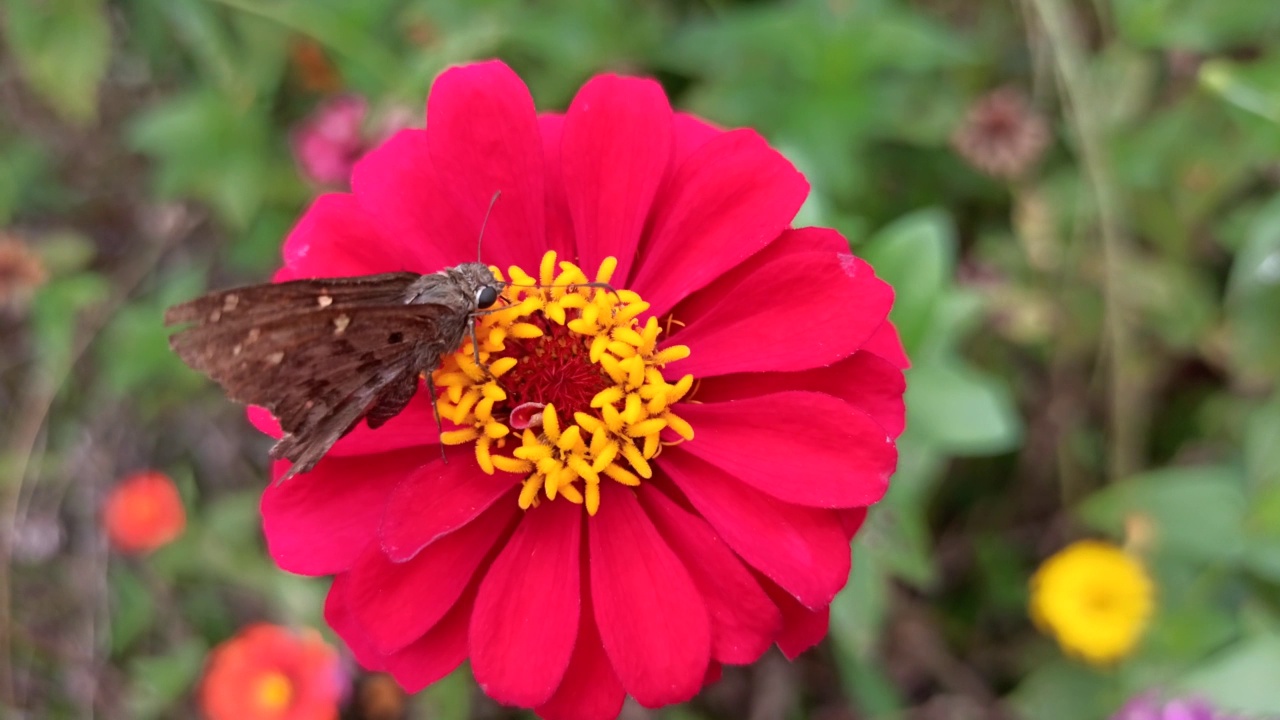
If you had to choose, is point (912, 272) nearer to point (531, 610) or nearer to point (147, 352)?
point (531, 610)

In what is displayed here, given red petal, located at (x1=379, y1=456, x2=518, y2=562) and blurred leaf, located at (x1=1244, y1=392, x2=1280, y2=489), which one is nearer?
red petal, located at (x1=379, y1=456, x2=518, y2=562)

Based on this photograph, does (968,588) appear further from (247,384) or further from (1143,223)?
(247,384)

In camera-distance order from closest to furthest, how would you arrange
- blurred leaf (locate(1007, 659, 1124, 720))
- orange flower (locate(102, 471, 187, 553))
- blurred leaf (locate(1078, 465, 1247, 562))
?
blurred leaf (locate(1078, 465, 1247, 562)) < blurred leaf (locate(1007, 659, 1124, 720)) < orange flower (locate(102, 471, 187, 553))

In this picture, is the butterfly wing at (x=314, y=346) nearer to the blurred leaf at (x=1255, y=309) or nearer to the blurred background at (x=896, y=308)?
the blurred background at (x=896, y=308)

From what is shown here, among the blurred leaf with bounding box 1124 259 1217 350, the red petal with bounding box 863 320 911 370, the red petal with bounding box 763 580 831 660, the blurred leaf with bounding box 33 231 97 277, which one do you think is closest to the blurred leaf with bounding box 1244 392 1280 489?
the blurred leaf with bounding box 1124 259 1217 350

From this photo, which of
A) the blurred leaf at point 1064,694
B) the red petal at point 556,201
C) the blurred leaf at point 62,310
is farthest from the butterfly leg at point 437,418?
the blurred leaf at point 62,310

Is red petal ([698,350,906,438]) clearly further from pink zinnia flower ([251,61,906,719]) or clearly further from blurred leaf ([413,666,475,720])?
blurred leaf ([413,666,475,720])
